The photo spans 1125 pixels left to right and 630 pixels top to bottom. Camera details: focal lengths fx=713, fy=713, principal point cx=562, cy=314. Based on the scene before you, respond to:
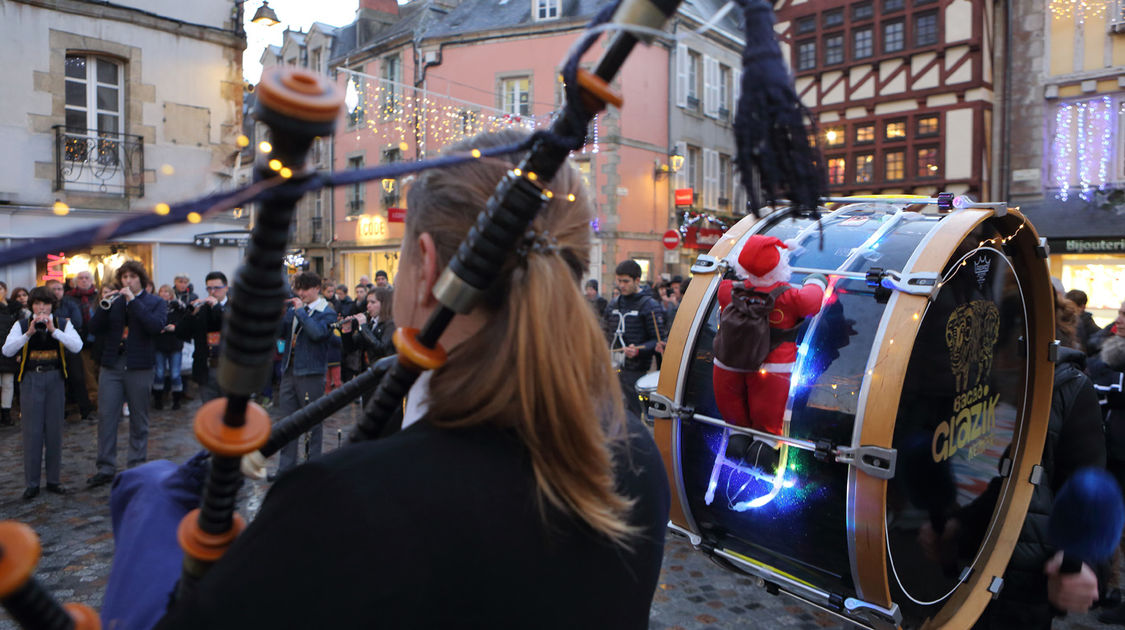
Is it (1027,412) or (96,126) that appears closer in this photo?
(96,126)

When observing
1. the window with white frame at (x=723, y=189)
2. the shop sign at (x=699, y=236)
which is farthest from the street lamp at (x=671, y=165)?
the window with white frame at (x=723, y=189)

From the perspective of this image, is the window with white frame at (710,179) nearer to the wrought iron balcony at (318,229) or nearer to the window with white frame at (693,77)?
the window with white frame at (693,77)

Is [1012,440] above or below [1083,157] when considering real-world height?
below

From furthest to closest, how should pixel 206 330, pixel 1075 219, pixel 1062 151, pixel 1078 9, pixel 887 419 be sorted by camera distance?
pixel 1062 151 → pixel 1075 219 → pixel 1078 9 → pixel 206 330 → pixel 887 419

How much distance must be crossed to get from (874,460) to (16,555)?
2567mm

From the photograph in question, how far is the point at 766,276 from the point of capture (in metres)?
3.20

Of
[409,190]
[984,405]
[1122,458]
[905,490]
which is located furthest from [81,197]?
[1122,458]

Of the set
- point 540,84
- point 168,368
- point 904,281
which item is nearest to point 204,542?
point 904,281

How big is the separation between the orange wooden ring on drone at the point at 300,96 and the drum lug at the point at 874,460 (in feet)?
7.96

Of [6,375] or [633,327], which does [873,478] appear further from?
[6,375]

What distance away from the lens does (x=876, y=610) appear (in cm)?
277

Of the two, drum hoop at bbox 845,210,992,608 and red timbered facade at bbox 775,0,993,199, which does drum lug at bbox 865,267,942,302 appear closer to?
drum hoop at bbox 845,210,992,608

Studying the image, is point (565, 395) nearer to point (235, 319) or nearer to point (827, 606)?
point (235, 319)

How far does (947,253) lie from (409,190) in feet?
7.77
